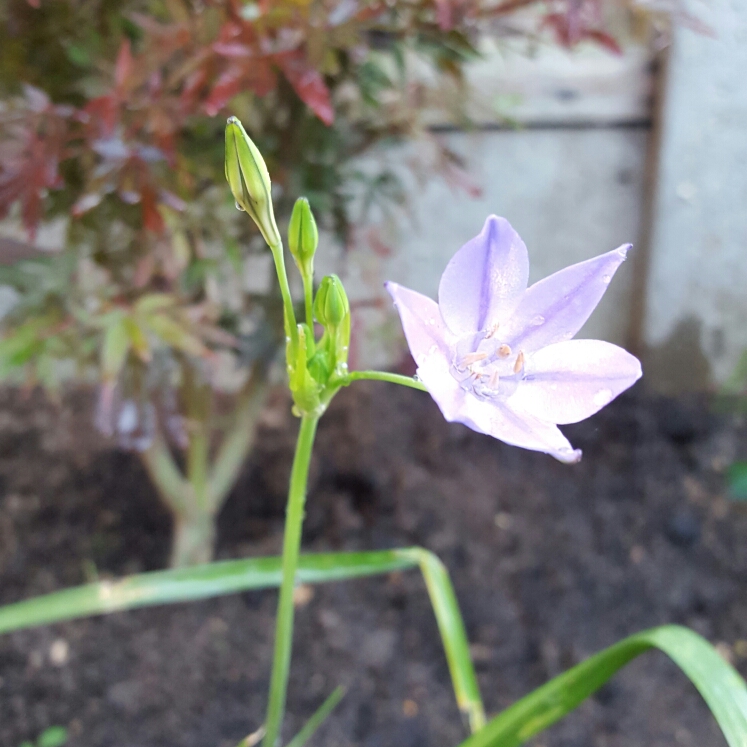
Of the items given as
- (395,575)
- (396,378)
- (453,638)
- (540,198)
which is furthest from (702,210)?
(396,378)

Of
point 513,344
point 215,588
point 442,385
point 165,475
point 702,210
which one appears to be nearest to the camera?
point 442,385

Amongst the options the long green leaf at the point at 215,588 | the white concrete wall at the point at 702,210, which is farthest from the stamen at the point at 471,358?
the white concrete wall at the point at 702,210

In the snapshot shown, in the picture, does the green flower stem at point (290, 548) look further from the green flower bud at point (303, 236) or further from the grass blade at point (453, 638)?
the grass blade at point (453, 638)

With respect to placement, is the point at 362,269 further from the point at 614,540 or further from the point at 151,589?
the point at 614,540

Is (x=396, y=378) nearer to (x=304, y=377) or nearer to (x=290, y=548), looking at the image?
(x=304, y=377)

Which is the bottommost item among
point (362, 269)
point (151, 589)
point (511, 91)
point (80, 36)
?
point (151, 589)

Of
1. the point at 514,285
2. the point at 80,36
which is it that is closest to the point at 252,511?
the point at 80,36
